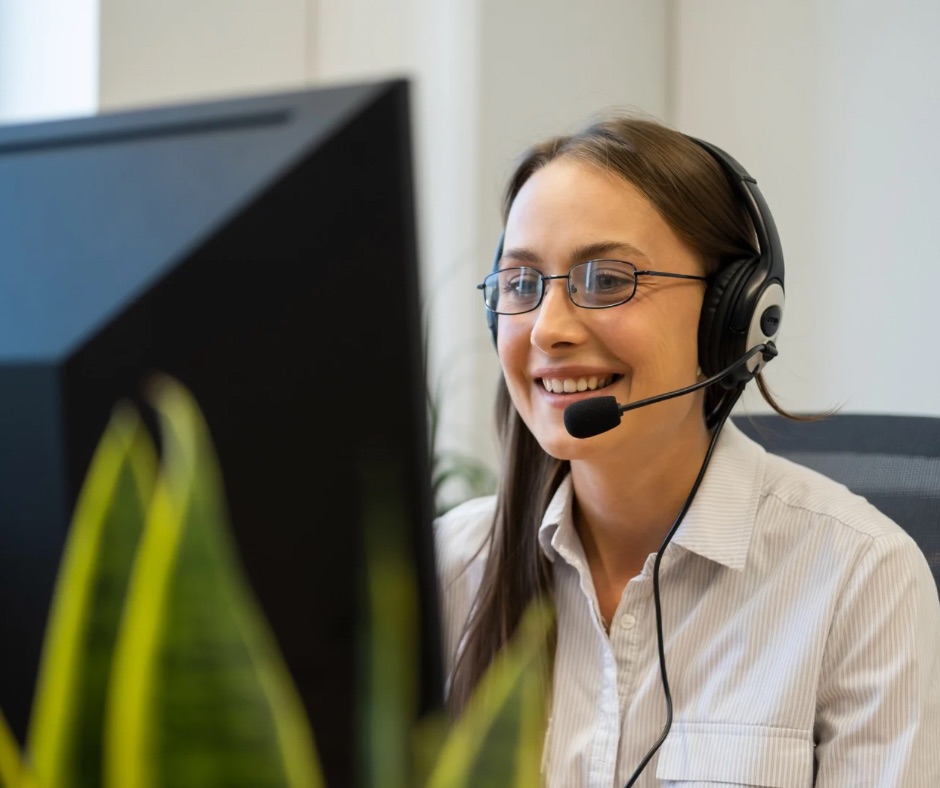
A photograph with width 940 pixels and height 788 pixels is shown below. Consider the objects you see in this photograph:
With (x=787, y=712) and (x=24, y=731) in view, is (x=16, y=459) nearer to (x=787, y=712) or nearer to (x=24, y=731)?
(x=24, y=731)

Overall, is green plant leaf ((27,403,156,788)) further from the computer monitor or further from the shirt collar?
the shirt collar

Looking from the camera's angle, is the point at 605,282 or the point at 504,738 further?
the point at 605,282

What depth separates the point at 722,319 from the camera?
3.68 feet

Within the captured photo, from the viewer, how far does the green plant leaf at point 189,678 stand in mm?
247

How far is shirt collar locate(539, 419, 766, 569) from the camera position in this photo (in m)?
1.11

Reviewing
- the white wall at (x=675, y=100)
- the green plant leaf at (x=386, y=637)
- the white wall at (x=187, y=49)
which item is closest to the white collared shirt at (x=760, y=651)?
the green plant leaf at (x=386, y=637)

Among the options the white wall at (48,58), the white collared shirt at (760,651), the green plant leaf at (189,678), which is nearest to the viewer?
the green plant leaf at (189,678)

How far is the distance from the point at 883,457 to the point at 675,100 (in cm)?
133

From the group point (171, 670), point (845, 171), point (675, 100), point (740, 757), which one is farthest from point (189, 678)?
point (675, 100)

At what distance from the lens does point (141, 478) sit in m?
0.28

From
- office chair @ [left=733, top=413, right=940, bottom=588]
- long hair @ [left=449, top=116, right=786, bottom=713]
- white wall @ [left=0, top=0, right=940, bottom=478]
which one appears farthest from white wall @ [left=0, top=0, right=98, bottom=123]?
office chair @ [left=733, top=413, right=940, bottom=588]

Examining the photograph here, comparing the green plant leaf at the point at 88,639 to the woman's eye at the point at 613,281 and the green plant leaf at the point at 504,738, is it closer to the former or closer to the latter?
the green plant leaf at the point at 504,738

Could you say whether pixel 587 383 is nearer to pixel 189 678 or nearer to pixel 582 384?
pixel 582 384

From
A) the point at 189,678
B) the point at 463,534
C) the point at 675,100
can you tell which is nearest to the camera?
the point at 189,678
